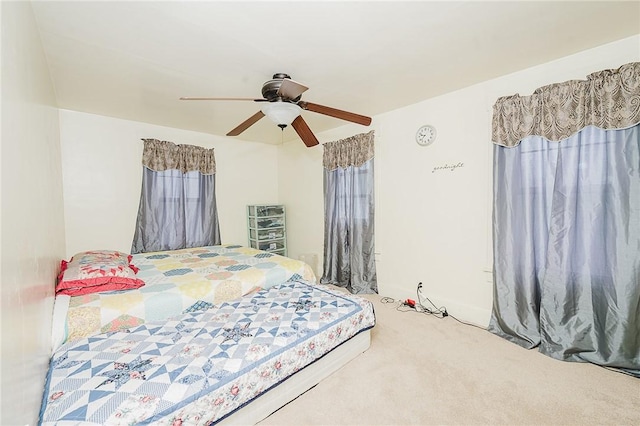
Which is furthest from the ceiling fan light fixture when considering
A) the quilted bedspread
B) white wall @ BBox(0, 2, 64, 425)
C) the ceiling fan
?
the quilted bedspread

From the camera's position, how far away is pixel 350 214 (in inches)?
142

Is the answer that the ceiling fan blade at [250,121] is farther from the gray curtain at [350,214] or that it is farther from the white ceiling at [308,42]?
the gray curtain at [350,214]

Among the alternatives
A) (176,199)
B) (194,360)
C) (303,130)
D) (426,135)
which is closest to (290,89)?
(303,130)

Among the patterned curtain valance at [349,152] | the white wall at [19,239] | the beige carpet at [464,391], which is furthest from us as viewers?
the patterned curtain valance at [349,152]

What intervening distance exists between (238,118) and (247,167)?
132 cm

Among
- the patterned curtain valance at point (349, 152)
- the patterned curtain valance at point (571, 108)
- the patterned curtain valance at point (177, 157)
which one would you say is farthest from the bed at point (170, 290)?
the patterned curtain valance at point (571, 108)

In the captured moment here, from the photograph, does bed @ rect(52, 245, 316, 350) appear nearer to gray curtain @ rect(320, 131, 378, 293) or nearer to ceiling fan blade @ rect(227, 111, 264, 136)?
gray curtain @ rect(320, 131, 378, 293)

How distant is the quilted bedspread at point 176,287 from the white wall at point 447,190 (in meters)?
1.27

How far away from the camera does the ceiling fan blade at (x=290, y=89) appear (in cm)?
166

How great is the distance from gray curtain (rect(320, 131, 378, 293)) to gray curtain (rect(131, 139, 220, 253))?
1775mm

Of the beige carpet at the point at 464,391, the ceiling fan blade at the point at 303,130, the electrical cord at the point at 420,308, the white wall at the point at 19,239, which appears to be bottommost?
the beige carpet at the point at 464,391

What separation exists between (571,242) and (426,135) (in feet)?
5.21

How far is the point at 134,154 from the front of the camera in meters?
3.40

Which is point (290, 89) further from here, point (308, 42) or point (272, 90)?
point (308, 42)
